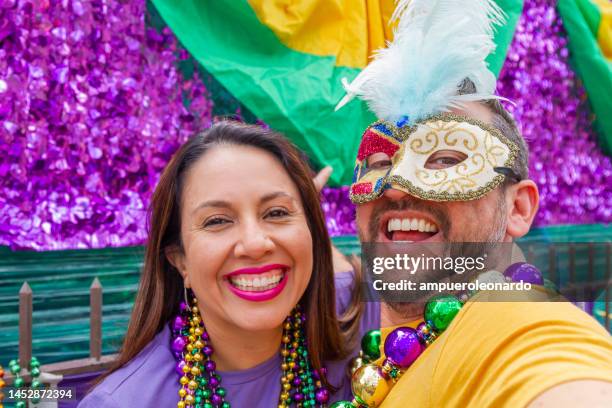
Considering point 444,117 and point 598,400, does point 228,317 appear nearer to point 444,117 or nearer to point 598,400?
point 444,117

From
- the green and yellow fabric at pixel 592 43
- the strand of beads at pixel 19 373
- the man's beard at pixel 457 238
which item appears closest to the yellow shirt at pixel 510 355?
the man's beard at pixel 457 238

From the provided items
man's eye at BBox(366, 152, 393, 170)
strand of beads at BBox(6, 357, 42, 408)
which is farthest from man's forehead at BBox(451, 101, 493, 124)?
strand of beads at BBox(6, 357, 42, 408)

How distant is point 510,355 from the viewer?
2.73 feet

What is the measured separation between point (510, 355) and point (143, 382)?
1.05 meters

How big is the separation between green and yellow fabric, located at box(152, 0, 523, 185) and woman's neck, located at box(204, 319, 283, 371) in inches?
44.3

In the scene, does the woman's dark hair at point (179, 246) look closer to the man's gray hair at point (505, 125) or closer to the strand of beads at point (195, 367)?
the strand of beads at point (195, 367)

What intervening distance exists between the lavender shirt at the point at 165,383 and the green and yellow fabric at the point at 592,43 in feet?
9.06

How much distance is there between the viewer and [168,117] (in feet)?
8.37

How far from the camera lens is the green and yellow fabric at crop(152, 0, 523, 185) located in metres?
2.44

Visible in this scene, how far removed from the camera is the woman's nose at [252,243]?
4.71 feet

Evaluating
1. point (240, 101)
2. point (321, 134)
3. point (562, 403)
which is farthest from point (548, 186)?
point (562, 403)

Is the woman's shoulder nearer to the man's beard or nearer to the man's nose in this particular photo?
the man's beard

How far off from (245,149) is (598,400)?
1.15 m

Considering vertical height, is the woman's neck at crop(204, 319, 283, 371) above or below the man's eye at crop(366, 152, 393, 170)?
below
